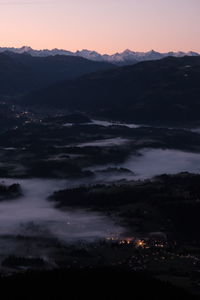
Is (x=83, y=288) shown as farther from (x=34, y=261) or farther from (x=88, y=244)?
(x=88, y=244)

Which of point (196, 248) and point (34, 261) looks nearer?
point (34, 261)

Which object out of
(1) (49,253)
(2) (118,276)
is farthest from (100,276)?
(1) (49,253)

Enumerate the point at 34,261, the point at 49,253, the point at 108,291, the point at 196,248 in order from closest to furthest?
the point at 108,291 < the point at 34,261 < the point at 49,253 < the point at 196,248

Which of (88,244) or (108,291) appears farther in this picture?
(88,244)

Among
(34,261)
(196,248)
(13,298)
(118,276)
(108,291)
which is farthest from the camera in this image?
(196,248)

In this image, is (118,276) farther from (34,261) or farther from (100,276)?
(34,261)

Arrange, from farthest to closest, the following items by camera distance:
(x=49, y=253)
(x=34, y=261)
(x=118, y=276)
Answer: (x=49, y=253) < (x=34, y=261) < (x=118, y=276)

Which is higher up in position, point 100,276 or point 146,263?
point 100,276

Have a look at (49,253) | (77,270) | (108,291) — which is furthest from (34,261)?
(108,291)

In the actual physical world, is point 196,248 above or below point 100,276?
below
